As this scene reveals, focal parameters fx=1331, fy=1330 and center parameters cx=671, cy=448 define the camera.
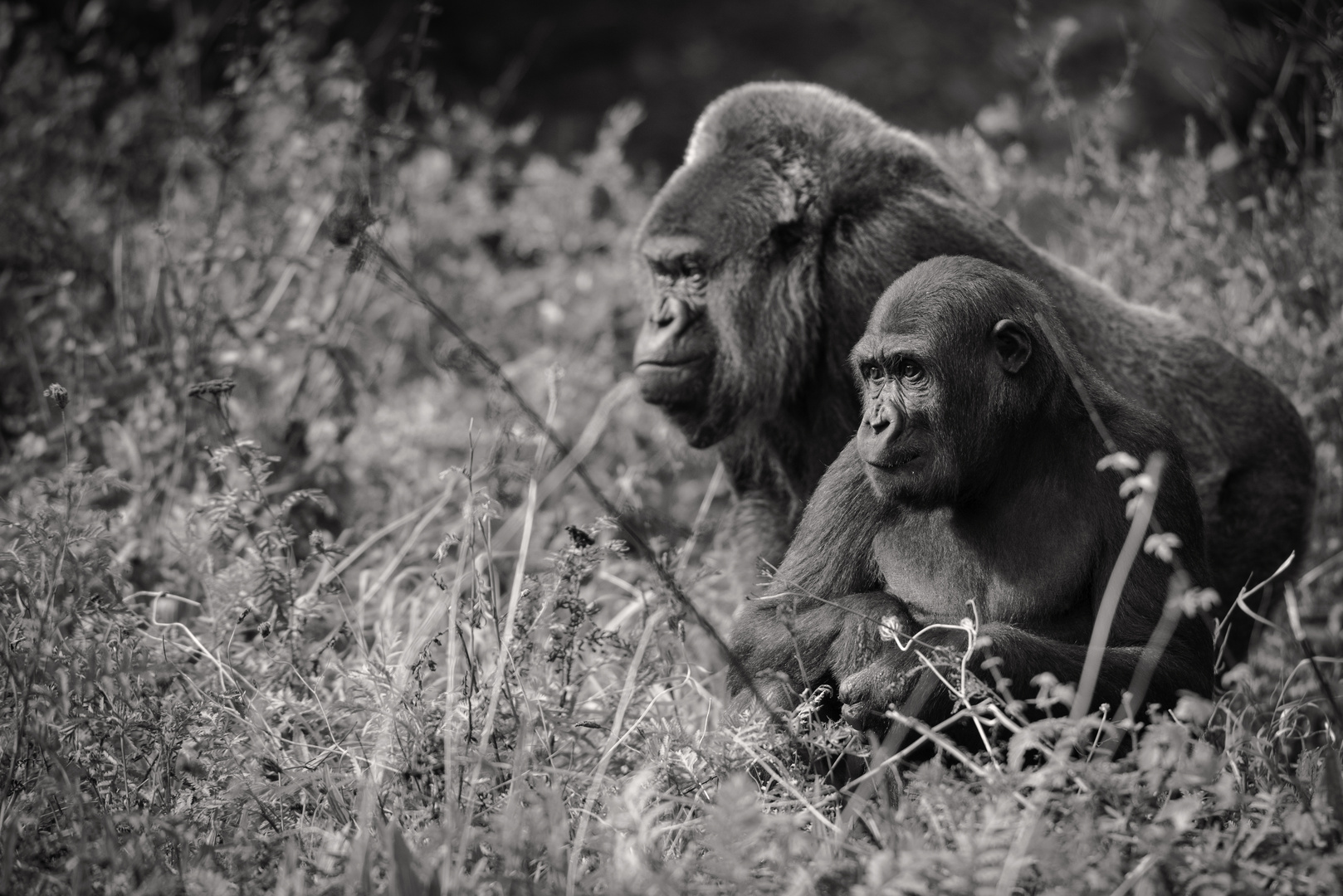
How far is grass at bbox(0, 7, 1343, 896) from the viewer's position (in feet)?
8.15

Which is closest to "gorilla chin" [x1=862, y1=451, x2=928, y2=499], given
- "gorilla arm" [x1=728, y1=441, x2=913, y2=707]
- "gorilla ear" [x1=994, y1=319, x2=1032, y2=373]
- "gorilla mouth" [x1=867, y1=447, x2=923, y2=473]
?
"gorilla mouth" [x1=867, y1=447, x2=923, y2=473]

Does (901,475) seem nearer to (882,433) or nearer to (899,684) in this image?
(882,433)

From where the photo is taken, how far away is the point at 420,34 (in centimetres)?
503

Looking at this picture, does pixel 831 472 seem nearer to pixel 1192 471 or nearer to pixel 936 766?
pixel 936 766

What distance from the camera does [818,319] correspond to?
419 cm

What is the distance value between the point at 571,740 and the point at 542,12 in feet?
27.8

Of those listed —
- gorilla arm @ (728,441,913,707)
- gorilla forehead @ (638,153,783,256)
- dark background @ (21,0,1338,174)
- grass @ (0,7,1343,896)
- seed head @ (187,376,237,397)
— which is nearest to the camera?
grass @ (0,7,1343,896)

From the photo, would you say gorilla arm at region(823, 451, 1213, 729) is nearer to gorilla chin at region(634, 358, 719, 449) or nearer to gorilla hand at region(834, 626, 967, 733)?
gorilla hand at region(834, 626, 967, 733)

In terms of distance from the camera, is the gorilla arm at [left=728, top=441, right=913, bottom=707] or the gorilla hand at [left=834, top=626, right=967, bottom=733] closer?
the gorilla hand at [left=834, top=626, right=967, bottom=733]

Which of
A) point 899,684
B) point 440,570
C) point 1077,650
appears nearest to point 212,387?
point 440,570

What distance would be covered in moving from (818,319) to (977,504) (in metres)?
1.09

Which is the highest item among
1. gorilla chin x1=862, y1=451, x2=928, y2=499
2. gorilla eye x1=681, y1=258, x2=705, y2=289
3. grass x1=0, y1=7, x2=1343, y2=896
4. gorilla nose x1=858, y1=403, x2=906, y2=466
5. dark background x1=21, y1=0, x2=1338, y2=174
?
dark background x1=21, y1=0, x2=1338, y2=174

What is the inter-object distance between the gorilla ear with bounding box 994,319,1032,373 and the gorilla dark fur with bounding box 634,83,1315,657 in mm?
954

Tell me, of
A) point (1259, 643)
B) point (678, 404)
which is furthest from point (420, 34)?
point (1259, 643)
